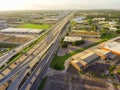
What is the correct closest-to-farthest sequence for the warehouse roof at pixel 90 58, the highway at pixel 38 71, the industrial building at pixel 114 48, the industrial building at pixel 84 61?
the highway at pixel 38 71 < the industrial building at pixel 84 61 < the warehouse roof at pixel 90 58 < the industrial building at pixel 114 48

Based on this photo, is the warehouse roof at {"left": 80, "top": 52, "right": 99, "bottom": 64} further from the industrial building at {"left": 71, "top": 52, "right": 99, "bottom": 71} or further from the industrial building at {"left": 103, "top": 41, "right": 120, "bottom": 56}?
the industrial building at {"left": 103, "top": 41, "right": 120, "bottom": 56}

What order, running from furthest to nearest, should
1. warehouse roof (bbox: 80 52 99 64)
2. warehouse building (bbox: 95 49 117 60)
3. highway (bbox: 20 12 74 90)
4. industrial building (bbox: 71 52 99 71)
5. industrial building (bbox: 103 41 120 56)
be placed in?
1. industrial building (bbox: 103 41 120 56)
2. warehouse building (bbox: 95 49 117 60)
3. warehouse roof (bbox: 80 52 99 64)
4. industrial building (bbox: 71 52 99 71)
5. highway (bbox: 20 12 74 90)

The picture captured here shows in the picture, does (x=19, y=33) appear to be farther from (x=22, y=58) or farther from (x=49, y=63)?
(x=49, y=63)

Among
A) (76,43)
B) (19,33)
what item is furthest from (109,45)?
(19,33)

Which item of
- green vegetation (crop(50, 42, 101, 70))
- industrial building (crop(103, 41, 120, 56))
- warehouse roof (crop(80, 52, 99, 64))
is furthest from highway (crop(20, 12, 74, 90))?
industrial building (crop(103, 41, 120, 56))

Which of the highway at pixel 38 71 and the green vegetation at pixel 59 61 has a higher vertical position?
the highway at pixel 38 71

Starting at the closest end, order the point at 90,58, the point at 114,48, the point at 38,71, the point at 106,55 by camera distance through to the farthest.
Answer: the point at 38,71 < the point at 90,58 < the point at 106,55 < the point at 114,48

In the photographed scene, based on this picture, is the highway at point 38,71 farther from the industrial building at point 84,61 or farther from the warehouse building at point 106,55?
the warehouse building at point 106,55

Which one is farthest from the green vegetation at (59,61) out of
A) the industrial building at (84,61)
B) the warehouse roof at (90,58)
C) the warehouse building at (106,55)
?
the warehouse building at (106,55)

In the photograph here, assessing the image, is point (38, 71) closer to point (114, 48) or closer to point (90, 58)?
point (90, 58)

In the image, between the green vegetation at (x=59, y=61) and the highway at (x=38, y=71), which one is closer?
the highway at (x=38, y=71)

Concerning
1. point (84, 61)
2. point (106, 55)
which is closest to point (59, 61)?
point (84, 61)
